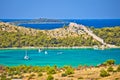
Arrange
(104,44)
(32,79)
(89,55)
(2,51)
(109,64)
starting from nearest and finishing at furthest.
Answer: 1. (32,79)
2. (109,64)
3. (89,55)
4. (2,51)
5. (104,44)

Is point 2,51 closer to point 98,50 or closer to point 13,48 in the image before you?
point 13,48

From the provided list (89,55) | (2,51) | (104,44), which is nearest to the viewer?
(89,55)

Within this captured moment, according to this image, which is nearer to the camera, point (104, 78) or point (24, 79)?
point (104, 78)

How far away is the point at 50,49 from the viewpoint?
187m

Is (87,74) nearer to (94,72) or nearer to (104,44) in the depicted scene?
(94,72)

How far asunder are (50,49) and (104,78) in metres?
131

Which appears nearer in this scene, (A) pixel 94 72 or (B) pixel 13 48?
(A) pixel 94 72

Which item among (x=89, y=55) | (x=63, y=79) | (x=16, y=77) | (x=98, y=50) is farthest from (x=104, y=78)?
(x=98, y=50)

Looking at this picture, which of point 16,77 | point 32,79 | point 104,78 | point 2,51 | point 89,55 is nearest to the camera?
point 104,78

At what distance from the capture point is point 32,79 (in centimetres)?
6116

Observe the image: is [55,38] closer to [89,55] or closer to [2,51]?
[2,51]

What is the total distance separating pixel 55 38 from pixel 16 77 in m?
134

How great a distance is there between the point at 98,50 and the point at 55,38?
1035 inches

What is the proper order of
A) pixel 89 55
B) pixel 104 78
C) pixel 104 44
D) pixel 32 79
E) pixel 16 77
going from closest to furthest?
1. pixel 104 78
2. pixel 32 79
3. pixel 16 77
4. pixel 89 55
5. pixel 104 44
